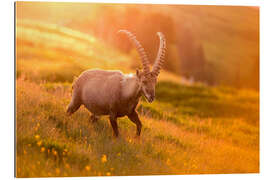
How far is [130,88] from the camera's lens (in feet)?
25.9

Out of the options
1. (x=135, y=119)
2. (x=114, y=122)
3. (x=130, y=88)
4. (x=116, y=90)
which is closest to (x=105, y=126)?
(x=114, y=122)

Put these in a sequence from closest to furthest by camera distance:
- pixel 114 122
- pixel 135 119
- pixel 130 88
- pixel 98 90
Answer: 1. pixel 130 88
2. pixel 114 122
3. pixel 135 119
4. pixel 98 90

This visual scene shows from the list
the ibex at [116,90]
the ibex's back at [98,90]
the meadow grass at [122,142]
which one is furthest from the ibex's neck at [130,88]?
the meadow grass at [122,142]

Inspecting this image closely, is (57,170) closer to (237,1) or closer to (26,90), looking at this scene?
(26,90)

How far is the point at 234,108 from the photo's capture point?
10.6m

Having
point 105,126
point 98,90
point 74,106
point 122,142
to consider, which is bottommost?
point 122,142

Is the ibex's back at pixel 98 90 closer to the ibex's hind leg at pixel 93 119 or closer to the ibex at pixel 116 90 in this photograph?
the ibex at pixel 116 90

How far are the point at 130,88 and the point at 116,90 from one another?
1.07 ft

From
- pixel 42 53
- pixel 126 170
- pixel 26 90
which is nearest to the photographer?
pixel 126 170

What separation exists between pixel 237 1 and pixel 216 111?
9.82ft

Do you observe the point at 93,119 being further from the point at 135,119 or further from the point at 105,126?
the point at 135,119

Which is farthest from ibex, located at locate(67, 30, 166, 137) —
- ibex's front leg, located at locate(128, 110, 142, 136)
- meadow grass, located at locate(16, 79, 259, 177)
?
meadow grass, located at locate(16, 79, 259, 177)

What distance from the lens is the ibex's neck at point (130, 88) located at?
780 centimetres

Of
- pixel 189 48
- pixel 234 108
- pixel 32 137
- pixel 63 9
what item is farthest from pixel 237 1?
pixel 32 137
